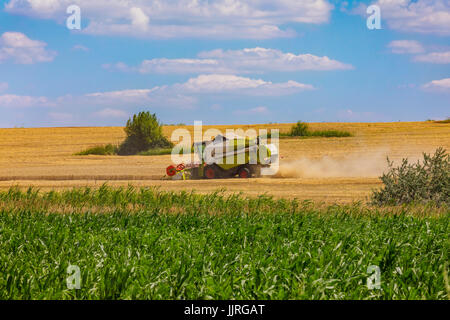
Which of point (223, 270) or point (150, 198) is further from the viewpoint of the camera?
point (150, 198)

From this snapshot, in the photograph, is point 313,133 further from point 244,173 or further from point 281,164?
point 244,173

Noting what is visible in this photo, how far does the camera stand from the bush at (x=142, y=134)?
41.7 metres

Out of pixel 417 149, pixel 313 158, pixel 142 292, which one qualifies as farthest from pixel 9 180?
pixel 417 149

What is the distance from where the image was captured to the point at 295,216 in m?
10.4

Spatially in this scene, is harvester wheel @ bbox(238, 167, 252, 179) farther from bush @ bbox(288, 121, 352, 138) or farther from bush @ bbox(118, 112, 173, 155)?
bush @ bbox(288, 121, 352, 138)

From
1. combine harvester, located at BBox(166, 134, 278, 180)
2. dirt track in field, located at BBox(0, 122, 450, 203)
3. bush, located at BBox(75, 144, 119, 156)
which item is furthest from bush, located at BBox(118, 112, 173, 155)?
combine harvester, located at BBox(166, 134, 278, 180)

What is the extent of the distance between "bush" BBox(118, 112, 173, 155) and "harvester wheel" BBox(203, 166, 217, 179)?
62.7ft

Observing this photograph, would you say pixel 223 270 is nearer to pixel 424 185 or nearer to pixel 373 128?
pixel 424 185

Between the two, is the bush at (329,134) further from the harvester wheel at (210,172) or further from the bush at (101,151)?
the harvester wheel at (210,172)

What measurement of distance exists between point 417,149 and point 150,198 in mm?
27676

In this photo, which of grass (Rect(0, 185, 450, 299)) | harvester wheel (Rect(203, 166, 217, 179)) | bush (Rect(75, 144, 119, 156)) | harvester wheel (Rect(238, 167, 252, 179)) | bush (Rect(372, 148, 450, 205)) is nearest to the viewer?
grass (Rect(0, 185, 450, 299))

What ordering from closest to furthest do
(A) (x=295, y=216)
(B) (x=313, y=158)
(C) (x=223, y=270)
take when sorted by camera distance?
(C) (x=223, y=270) → (A) (x=295, y=216) → (B) (x=313, y=158)

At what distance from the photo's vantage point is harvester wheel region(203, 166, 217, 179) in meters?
23.0

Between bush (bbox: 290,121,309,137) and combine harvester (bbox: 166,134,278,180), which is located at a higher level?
bush (bbox: 290,121,309,137)
